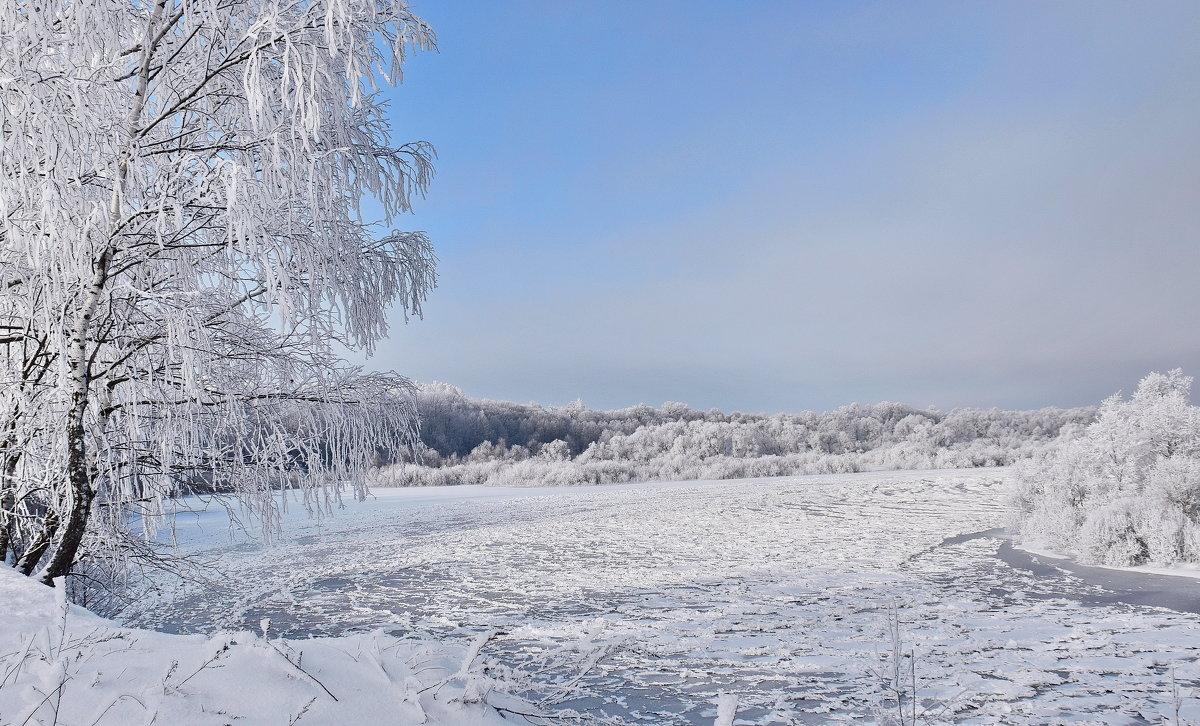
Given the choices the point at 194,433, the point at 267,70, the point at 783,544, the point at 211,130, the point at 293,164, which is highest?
the point at 267,70

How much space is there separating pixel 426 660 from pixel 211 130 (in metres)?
3.45

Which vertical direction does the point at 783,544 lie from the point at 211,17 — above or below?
below

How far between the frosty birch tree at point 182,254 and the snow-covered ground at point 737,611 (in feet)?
5.69

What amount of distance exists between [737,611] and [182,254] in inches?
195

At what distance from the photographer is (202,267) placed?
3822mm

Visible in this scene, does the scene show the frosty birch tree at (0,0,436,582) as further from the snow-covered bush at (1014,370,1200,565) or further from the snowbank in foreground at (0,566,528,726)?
the snow-covered bush at (1014,370,1200,565)

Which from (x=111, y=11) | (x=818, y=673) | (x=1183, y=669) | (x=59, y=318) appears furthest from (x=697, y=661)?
(x=111, y=11)

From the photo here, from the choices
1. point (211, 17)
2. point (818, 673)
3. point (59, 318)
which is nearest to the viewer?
point (59, 318)

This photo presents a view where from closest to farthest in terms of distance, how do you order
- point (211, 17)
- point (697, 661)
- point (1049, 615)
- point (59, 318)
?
point (59, 318) → point (211, 17) → point (697, 661) → point (1049, 615)

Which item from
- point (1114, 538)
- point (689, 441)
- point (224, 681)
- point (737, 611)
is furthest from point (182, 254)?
point (689, 441)

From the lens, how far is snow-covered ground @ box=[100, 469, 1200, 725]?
12.0 ft

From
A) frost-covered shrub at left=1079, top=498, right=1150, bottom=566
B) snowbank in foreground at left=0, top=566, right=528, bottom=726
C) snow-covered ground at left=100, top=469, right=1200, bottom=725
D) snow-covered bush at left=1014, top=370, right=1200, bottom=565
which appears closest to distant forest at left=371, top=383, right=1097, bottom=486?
Answer: snow-covered ground at left=100, top=469, right=1200, bottom=725

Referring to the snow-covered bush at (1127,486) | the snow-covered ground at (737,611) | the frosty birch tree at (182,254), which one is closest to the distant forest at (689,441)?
the snow-covered ground at (737,611)

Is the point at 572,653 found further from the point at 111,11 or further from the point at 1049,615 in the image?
the point at 111,11
